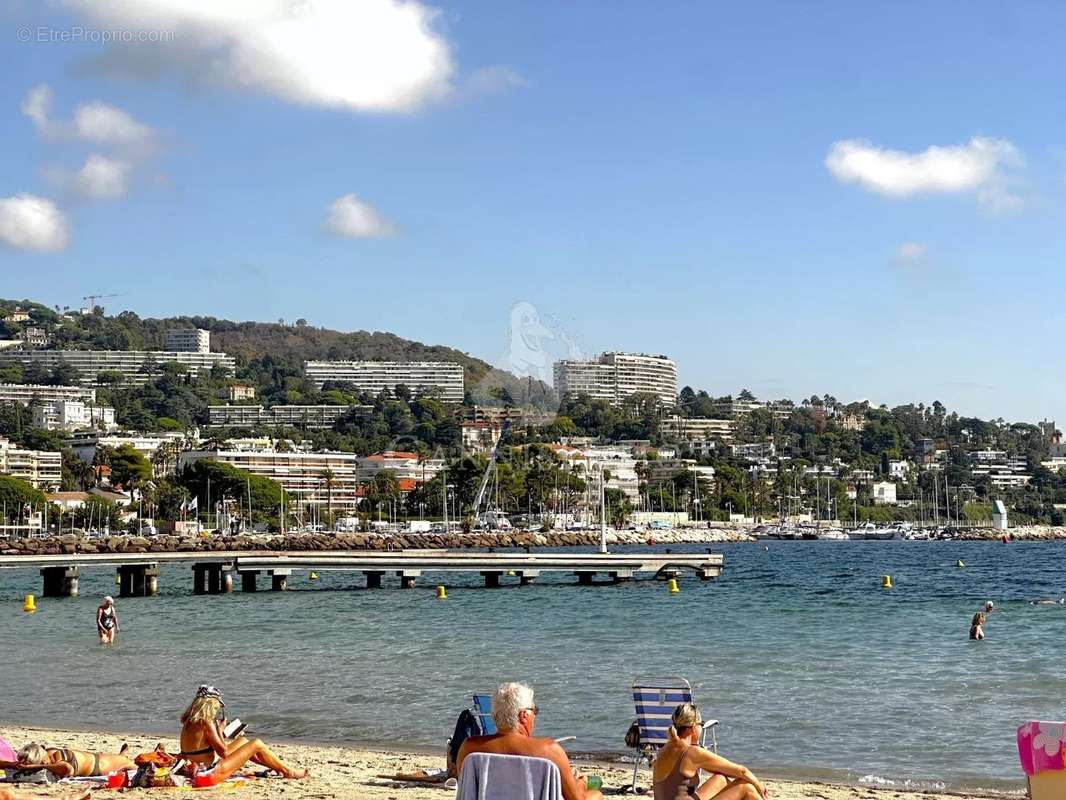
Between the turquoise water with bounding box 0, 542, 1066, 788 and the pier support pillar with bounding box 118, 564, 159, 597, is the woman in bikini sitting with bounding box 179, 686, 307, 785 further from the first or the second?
the pier support pillar with bounding box 118, 564, 159, 597

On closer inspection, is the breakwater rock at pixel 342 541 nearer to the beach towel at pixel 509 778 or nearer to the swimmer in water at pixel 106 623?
the swimmer in water at pixel 106 623

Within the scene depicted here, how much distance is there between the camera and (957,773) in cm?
1466

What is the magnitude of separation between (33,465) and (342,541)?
107 metres

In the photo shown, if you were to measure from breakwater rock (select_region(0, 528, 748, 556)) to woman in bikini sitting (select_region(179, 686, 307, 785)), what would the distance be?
65.1m

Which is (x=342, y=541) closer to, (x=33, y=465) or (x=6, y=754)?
(x=6, y=754)

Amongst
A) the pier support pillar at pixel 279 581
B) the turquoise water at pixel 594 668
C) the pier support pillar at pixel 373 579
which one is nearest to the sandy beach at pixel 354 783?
the turquoise water at pixel 594 668

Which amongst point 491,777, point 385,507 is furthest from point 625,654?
point 385,507

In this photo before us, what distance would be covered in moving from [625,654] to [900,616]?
1527 centimetres

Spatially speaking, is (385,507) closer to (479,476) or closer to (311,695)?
(479,476)

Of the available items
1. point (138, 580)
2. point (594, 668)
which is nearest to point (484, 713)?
point (594, 668)

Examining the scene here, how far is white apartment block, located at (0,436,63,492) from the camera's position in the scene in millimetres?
187750

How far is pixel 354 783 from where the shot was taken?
43.5ft

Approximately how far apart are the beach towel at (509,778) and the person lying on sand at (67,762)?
Result: 6.05 metres

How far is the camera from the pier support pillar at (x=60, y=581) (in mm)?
55750
